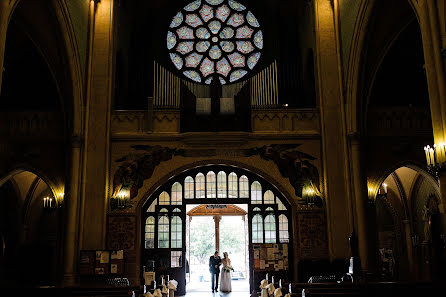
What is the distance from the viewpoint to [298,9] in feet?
60.4

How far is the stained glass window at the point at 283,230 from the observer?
15102mm

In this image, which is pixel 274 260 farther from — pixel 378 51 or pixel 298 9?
pixel 298 9

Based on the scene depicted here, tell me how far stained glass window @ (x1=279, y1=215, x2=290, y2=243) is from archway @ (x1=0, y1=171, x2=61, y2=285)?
717 cm

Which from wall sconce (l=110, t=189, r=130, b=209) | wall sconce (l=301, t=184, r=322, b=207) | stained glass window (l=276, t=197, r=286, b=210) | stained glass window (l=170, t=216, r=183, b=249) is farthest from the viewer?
stained glass window (l=276, t=197, r=286, b=210)

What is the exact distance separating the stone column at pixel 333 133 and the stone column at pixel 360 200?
0.72 feet

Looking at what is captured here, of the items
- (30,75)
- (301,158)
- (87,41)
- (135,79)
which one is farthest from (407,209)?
(30,75)

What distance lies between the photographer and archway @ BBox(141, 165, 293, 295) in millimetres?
14836

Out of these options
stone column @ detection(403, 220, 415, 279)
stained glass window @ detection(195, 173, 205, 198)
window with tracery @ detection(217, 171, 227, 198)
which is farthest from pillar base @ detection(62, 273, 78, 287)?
stone column @ detection(403, 220, 415, 279)

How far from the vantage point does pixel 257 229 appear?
1526 cm

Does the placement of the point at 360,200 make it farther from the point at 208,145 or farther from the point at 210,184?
the point at 208,145

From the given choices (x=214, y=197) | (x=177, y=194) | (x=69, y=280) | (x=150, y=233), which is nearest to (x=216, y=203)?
(x=214, y=197)

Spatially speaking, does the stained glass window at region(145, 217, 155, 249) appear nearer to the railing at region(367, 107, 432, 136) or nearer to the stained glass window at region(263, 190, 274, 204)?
the stained glass window at region(263, 190, 274, 204)

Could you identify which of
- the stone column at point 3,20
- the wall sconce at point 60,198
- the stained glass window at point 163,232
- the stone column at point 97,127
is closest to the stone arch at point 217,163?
the stained glass window at point 163,232

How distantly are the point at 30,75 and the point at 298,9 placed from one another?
9.66 metres
